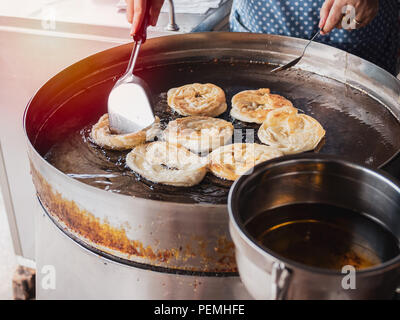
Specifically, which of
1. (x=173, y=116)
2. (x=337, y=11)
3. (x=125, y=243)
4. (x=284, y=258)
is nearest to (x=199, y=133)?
(x=173, y=116)

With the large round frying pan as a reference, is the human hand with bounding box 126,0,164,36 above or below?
above

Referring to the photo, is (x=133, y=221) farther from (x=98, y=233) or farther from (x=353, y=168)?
(x=353, y=168)

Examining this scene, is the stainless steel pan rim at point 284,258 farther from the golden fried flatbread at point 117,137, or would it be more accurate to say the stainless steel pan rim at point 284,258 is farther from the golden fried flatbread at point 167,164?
the golden fried flatbread at point 117,137

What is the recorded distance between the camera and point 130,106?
2119 millimetres

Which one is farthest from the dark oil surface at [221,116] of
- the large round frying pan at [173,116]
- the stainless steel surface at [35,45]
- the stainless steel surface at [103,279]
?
the stainless steel surface at [35,45]

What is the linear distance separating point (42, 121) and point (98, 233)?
2.67ft

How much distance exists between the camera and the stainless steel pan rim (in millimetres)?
923

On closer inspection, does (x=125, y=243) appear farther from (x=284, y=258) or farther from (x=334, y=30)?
(x=334, y=30)

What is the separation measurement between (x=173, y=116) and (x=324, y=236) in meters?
1.20

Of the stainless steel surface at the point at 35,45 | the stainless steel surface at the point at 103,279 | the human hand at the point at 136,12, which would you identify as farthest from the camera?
the stainless steel surface at the point at 35,45

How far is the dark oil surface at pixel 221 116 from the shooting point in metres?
1.82

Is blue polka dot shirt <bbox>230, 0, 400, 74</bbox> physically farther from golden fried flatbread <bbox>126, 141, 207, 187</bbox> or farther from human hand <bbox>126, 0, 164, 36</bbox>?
golden fried flatbread <bbox>126, 141, 207, 187</bbox>

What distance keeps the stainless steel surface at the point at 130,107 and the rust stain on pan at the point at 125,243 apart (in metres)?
0.54

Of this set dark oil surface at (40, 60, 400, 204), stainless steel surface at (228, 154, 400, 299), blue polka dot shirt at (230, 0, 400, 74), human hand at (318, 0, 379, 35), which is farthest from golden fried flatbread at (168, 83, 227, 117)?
stainless steel surface at (228, 154, 400, 299)
